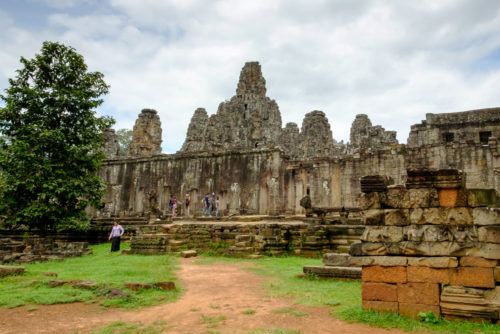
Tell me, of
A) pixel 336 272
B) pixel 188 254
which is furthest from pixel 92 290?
pixel 188 254

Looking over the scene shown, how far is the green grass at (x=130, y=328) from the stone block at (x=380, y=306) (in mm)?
2983

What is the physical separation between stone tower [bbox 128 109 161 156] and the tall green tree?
1596 centimetres

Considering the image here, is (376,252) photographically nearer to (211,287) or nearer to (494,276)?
(494,276)

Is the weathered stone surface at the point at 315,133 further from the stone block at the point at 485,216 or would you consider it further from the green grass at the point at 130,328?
the green grass at the point at 130,328

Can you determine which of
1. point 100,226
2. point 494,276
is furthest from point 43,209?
point 494,276

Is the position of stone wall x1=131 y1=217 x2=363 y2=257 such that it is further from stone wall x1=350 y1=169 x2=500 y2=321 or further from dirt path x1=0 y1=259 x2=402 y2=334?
stone wall x1=350 y1=169 x2=500 y2=321

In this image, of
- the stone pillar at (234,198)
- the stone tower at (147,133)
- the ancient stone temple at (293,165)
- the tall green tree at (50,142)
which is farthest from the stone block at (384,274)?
the stone tower at (147,133)

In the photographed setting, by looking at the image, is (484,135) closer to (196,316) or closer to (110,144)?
(196,316)

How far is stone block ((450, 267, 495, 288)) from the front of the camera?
4750mm

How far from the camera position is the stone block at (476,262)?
15.6 ft

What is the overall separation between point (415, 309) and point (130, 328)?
3.99 meters

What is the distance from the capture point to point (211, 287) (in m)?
7.68

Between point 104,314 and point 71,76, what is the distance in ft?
46.2

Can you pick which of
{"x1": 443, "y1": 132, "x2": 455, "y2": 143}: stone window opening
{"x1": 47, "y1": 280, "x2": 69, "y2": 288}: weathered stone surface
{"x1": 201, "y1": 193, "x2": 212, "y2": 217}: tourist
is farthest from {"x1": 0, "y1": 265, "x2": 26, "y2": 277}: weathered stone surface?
{"x1": 443, "y1": 132, "x2": 455, "y2": 143}: stone window opening
